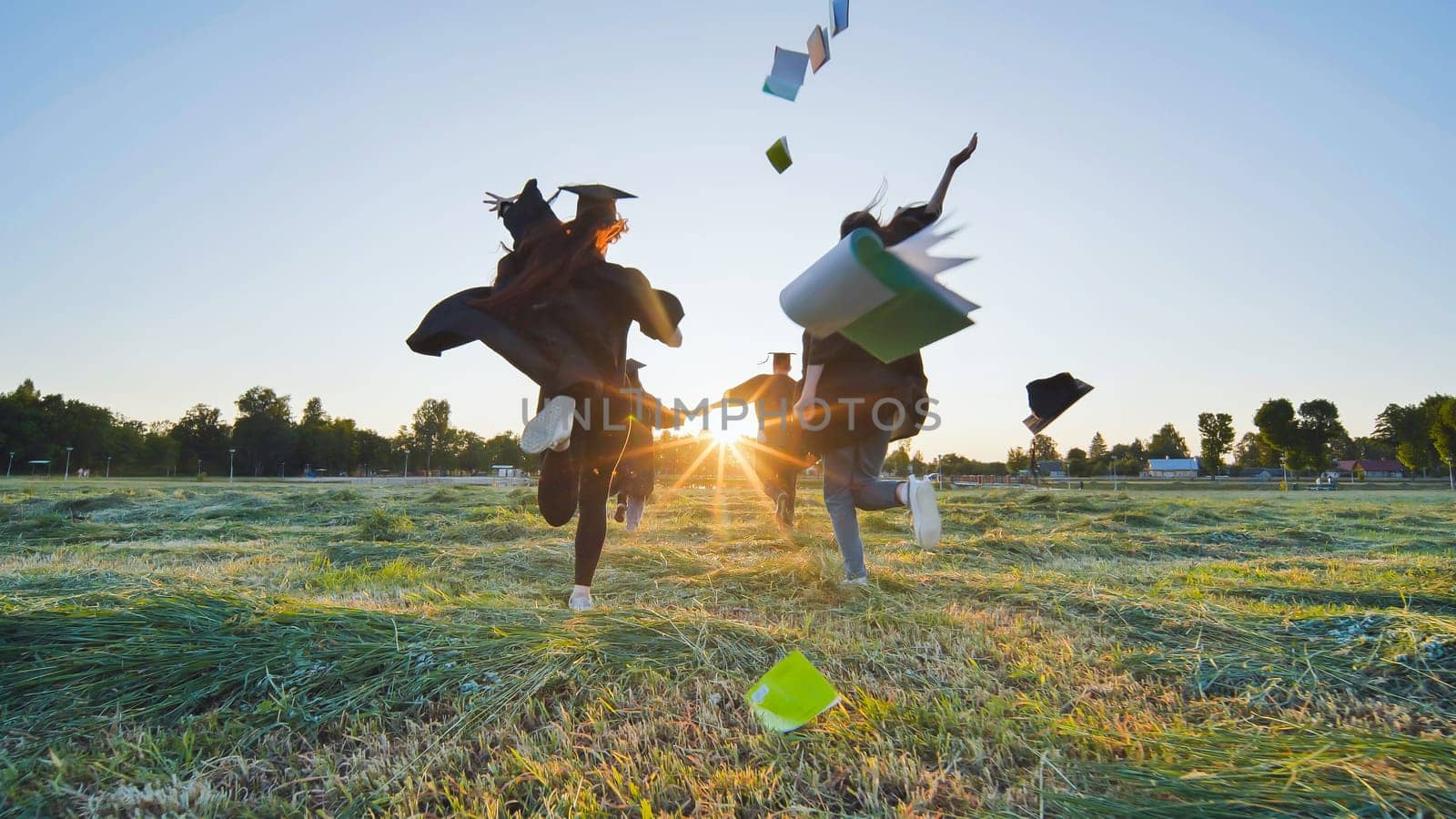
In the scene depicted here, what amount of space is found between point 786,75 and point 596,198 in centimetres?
148

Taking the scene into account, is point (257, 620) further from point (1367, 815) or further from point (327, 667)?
point (1367, 815)

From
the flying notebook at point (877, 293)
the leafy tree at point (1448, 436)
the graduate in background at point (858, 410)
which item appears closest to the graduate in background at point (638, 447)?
the graduate in background at point (858, 410)

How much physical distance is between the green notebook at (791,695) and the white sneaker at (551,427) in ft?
5.31

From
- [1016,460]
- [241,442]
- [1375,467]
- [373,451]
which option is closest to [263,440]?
[241,442]

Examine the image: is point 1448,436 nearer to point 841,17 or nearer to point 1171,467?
point 1171,467

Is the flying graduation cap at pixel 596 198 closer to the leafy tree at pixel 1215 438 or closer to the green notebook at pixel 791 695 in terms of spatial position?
the green notebook at pixel 791 695

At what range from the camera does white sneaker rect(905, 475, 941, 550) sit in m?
3.14

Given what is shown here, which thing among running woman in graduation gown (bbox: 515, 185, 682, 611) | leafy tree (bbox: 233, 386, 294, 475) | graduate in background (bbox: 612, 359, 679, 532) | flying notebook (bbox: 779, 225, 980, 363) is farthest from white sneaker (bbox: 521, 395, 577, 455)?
leafy tree (bbox: 233, 386, 294, 475)

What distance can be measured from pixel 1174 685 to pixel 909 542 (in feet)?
15.5

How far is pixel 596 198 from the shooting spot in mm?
3529

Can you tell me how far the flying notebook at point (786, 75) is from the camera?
3.91 metres

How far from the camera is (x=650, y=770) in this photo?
150 centimetres

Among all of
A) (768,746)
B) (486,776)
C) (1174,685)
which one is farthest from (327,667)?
(1174,685)

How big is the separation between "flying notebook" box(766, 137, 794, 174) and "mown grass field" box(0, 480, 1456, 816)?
2.39 metres
